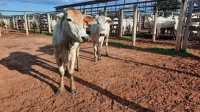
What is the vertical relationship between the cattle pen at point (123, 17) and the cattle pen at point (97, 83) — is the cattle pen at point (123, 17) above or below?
above

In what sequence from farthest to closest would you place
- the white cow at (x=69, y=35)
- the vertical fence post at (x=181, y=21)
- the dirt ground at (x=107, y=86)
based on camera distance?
1. the vertical fence post at (x=181, y=21)
2. the dirt ground at (x=107, y=86)
3. the white cow at (x=69, y=35)

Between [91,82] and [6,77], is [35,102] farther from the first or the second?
[6,77]

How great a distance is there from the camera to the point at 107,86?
4.41 m

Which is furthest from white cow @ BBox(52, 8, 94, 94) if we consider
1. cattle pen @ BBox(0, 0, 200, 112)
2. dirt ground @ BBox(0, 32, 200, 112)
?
dirt ground @ BBox(0, 32, 200, 112)

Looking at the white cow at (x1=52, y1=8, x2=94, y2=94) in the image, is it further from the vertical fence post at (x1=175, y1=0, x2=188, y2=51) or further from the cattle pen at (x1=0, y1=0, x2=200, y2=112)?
the vertical fence post at (x1=175, y1=0, x2=188, y2=51)

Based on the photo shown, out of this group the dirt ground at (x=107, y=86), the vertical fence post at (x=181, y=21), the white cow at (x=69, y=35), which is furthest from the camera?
the vertical fence post at (x=181, y=21)

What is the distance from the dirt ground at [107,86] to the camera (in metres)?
3.51

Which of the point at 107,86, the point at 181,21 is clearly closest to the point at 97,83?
the point at 107,86

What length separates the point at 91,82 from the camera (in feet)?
15.4

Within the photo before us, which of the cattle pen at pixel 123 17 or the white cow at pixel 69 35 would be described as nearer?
the white cow at pixel 69 35

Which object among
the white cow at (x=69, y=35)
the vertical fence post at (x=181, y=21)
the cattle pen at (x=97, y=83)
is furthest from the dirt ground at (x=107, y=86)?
the vertical fence post at (x=181, y=21)

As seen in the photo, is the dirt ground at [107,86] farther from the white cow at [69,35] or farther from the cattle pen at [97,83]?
the white cow at [69,35]

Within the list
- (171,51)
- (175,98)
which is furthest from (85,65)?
(171,51)

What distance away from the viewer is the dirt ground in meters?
3.51
